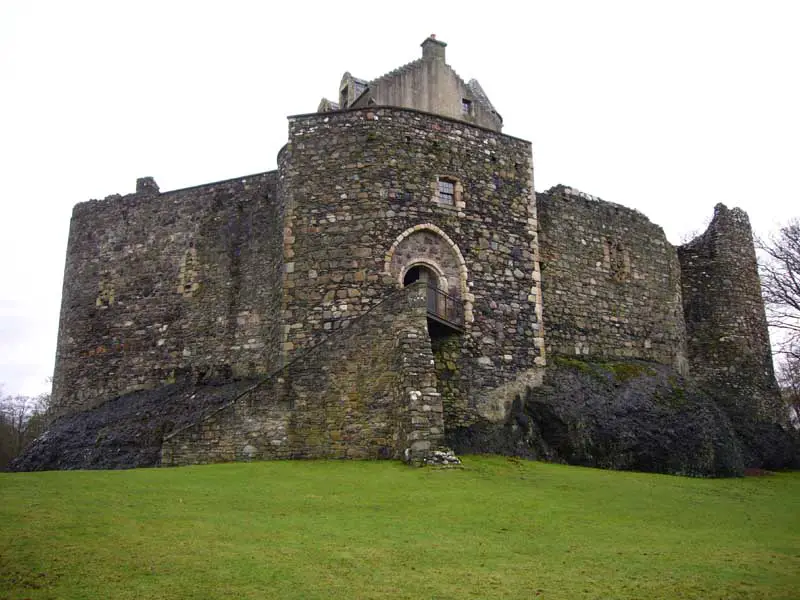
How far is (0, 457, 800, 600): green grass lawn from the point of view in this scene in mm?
9469

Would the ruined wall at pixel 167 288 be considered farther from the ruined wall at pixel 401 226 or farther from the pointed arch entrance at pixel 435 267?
the pointed arch entrance at pixel 435 267

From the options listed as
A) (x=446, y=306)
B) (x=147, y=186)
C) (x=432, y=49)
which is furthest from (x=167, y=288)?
(x=432, y=49)

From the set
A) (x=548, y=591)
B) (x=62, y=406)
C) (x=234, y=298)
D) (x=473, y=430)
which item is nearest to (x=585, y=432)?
(x=473, y=430)

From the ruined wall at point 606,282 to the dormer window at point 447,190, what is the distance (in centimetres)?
442

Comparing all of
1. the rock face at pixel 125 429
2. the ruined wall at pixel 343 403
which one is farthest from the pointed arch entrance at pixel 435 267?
the rock face at pixel 125 429

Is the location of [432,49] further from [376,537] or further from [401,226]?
[376,537]

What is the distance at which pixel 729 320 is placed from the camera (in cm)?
3178

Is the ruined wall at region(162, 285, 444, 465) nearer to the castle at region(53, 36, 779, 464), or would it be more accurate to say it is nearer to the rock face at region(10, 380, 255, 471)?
the castle at region(53, 36, 779, 464)

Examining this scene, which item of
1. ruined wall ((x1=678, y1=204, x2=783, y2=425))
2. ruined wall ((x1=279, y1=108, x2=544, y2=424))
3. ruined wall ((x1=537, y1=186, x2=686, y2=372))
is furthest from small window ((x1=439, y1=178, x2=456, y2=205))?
ruined wall ((x1=678, y1=204, x2=783, y2=425))

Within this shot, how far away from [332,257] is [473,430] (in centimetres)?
618

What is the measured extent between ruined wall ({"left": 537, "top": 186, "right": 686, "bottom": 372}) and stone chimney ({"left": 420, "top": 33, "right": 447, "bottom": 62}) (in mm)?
8516

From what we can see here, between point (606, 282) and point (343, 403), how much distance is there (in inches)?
483

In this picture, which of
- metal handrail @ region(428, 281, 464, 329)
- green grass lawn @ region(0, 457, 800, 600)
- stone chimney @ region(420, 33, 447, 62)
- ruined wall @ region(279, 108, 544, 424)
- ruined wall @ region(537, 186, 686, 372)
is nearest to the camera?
green grass lawn @ region(0, 457, 800, 600)

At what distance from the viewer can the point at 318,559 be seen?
10.4 meters
